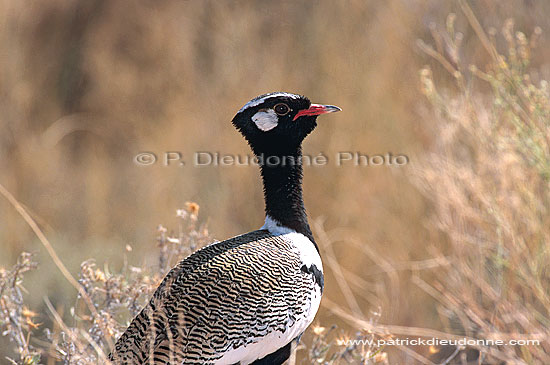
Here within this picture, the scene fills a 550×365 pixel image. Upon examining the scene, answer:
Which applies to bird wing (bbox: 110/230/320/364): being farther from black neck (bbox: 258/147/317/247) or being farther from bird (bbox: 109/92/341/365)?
black neck (bbox: 258/147/317/247)

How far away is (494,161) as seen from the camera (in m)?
4.54

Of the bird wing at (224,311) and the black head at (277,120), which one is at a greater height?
the black head at (277,120)

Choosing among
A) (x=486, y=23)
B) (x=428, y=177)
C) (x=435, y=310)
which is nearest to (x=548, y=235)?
(x=428, y=177)

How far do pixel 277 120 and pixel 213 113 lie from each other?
3981 mm

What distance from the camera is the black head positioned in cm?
313

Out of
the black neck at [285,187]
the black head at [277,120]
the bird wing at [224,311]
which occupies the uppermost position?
the black head at [277,120]

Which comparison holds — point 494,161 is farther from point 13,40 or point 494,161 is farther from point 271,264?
point 13,40

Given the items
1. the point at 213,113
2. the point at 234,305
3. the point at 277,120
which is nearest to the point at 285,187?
the point at 277,120

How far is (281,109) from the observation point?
313 cm

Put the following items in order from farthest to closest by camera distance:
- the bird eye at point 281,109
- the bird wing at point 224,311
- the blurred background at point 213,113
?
the blurred background at point 213,113, the bird eye at point 281,109, the bird wing at point 224,311

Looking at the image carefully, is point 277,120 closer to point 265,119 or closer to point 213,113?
point 265,119

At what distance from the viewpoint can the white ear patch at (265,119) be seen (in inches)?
124

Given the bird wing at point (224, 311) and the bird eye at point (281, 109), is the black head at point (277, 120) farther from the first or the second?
the bird wing at point (224, 311)

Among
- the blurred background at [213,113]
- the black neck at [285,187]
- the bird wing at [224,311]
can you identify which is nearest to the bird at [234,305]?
the bird wing at [224,311]
